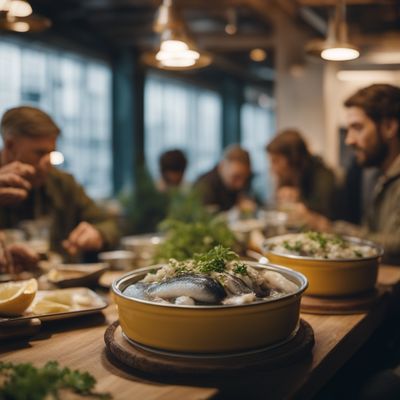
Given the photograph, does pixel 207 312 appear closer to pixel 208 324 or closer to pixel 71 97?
pixel 208 324

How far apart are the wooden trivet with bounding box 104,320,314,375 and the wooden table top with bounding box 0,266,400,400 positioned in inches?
0.9

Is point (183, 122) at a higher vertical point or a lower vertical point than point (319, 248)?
higher

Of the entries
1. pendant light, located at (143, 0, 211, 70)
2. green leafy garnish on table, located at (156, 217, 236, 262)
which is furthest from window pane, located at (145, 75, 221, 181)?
green leafy garnish on table, located at (156, 217, 236, 262)

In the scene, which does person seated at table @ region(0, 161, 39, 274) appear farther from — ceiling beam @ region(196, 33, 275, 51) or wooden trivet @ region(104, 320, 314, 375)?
ceiling beam @ region(196, 33, 275, 51)

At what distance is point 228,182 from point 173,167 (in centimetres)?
94

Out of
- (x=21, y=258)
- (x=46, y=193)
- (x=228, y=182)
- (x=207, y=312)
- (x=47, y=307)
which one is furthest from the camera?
(x=228, y=182)

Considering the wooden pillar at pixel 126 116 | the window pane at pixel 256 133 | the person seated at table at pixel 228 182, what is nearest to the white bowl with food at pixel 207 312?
the person seated at table at pixel 228 182

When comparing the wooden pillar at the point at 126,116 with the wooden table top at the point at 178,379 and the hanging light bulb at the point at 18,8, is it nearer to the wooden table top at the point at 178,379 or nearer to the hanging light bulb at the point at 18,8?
the hanging light bulb at the point at 18,8

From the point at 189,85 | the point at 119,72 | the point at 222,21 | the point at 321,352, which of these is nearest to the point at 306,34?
the point at 222,21

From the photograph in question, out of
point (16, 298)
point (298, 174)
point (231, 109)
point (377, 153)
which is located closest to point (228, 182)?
point (298, 174)

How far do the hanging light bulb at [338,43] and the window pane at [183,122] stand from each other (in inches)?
246

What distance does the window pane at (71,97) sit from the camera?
6.62 m

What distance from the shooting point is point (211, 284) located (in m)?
1.41

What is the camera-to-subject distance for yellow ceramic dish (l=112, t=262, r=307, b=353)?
52.6 inches
